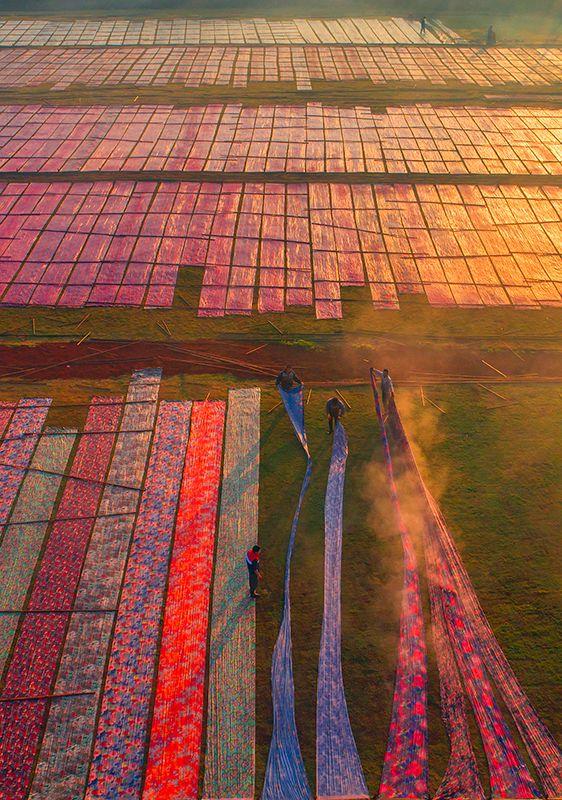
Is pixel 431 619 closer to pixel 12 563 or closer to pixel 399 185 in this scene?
pixel 12 563

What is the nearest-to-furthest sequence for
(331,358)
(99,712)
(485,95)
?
(99,712) → (331,358) → (485,95)

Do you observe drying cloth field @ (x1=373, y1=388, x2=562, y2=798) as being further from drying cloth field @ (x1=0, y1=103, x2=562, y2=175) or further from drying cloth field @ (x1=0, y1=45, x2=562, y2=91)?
drying cloth field @ (x1=0, y1=45, x2=562, y2=91)

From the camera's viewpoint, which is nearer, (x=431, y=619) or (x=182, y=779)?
(x=182, y=779)

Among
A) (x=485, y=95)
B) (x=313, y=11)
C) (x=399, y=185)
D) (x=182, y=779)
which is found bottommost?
(x=182, y=779)

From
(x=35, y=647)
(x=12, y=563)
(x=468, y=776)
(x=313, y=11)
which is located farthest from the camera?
(x=313, y=11)

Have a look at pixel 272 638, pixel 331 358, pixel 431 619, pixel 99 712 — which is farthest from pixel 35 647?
pixel 331 358

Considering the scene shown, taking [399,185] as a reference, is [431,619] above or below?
below

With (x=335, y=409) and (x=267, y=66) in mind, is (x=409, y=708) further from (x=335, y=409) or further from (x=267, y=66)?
(x=267, y=66)
